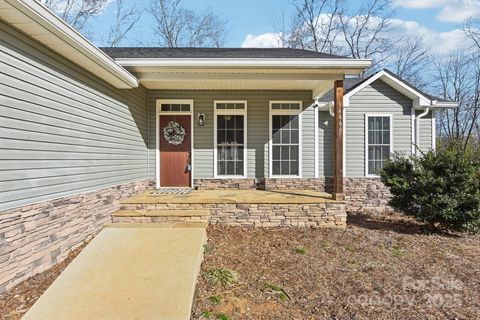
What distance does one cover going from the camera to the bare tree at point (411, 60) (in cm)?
1891

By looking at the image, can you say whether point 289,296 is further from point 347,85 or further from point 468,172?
point 347,85

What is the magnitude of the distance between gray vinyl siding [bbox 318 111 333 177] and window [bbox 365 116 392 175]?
1.00 meters

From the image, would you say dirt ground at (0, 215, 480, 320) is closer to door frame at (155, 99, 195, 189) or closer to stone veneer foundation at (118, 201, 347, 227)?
stone veneer foundation at (118, 201, 347, 227)

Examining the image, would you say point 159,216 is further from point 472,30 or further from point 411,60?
point 411,60

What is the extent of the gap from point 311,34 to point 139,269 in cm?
1719

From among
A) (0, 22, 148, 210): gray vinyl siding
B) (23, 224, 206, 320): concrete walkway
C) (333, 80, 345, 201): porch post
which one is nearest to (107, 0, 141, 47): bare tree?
(0, 22, 148, 210): gray vinyl siding

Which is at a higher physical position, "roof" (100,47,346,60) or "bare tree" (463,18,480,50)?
"bare tree" (463,18,480,50)

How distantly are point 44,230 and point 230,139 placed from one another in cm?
477

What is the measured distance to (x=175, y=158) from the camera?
773 centimetres

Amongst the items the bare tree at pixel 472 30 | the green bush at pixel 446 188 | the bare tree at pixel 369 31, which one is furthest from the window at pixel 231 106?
the bare tree at pixel 472 30

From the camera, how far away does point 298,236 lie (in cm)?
531

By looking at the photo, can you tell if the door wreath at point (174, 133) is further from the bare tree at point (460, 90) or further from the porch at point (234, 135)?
the bare tree at point (460, 90)

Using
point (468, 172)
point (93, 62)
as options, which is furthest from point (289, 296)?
point (468, 172)

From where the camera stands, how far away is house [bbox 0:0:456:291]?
328cm
